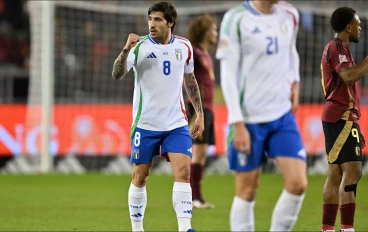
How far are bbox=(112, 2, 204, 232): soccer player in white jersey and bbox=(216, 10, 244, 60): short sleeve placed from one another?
1285 mm

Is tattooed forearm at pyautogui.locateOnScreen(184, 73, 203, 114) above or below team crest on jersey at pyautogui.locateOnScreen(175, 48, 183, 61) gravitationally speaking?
below

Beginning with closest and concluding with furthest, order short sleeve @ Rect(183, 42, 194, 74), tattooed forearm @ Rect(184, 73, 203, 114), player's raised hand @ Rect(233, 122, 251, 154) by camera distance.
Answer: player's raised hand @ Rect(233, 122, 251, 154)
short sleeve @ Rect(183, 42, 194, 74)
tattooed forearm @ Rect(184, 73, 203, 114)

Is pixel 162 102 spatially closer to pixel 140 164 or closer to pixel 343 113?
pixel 140 164

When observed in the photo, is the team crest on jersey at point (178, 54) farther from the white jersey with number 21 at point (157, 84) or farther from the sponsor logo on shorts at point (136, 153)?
the sponsor logo on shorts at point (136, 153)

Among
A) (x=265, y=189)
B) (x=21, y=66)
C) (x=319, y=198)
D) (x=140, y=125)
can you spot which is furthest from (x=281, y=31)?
(x=21, y=66)

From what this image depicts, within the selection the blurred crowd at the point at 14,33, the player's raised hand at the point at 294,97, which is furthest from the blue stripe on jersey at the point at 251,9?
the blurred crowd at the point at 14,33

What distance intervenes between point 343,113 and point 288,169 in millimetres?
1341

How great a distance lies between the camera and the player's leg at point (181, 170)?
25.8 ft

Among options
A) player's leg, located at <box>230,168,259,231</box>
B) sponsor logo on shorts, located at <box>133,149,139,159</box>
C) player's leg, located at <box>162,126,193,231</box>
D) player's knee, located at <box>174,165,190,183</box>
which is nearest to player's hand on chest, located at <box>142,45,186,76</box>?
player's leg, located at <box>162,126,193,231</box>

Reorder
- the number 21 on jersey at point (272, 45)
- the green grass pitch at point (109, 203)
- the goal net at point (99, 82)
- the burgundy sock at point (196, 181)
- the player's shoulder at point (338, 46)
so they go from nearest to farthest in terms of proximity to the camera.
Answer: the number 21 on jersey at point (272, 45)
the player's shoulder at point (338, 46)
the green grass pitch at point (109, 203)
the burgundy sock at point (196, 181)
the goal net at point (99, 82)

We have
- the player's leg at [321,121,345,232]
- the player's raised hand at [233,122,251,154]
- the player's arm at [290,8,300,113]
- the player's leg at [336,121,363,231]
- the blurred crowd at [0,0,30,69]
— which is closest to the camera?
the player's raised hand at [233,122,251,154]

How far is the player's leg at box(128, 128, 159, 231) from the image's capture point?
320 inches

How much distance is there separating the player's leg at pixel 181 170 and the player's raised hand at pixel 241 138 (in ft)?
4.55

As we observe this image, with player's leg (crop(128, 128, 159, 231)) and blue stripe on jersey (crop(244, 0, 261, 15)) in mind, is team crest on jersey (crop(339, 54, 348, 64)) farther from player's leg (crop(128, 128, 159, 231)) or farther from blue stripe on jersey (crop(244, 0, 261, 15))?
player's leg (crop(128, 128, 159, 231))
